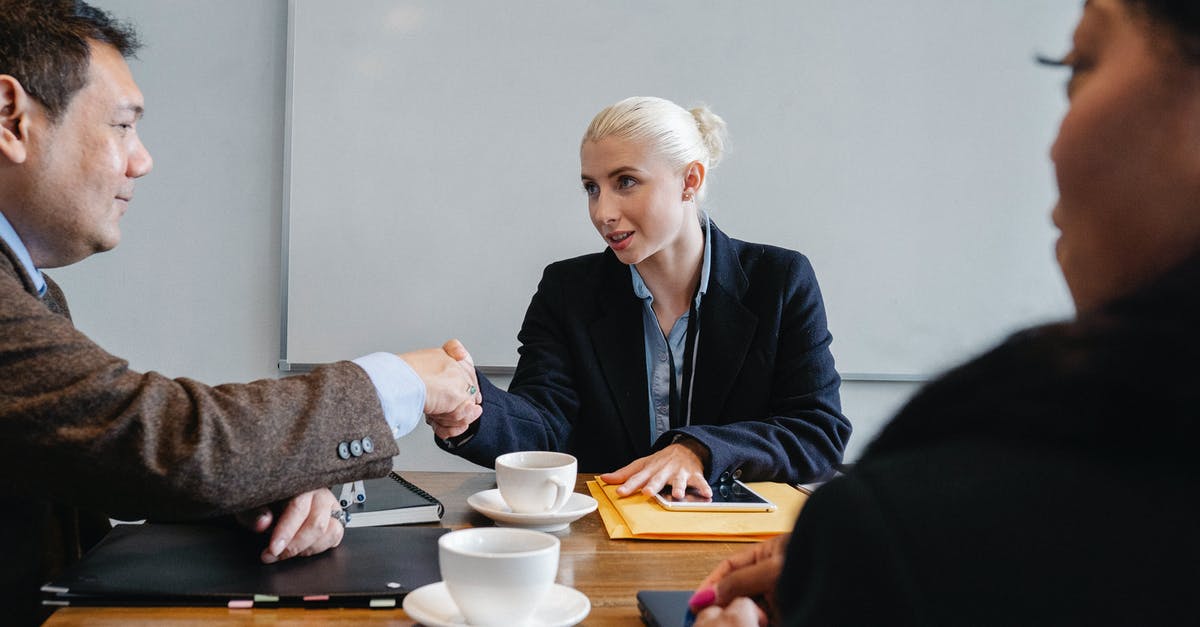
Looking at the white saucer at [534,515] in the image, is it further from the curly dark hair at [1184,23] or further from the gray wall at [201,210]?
the gray wall at [201,210]

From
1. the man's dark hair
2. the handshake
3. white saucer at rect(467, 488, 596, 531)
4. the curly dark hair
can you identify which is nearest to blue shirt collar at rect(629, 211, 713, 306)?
the handshake

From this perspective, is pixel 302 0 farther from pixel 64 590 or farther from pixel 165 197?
pixel 64 590

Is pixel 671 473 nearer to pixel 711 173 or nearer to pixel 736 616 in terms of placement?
pixel 736 616

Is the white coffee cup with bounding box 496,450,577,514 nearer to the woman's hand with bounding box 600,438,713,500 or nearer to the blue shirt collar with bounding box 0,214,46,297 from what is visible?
the woman's hand with bounding box 600,438,713,500

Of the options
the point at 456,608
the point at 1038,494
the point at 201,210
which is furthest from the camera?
the point at 201,210

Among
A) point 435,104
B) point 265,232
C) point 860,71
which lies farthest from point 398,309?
point 860,71

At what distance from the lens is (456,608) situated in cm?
79

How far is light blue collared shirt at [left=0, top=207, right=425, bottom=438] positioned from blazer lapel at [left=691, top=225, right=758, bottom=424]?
3.03 ft

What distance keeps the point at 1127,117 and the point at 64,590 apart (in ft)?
3.03

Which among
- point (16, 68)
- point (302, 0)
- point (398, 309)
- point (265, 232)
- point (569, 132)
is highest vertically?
point (302, 0)

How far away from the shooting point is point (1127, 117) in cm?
44

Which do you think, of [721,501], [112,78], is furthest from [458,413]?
[112,78]

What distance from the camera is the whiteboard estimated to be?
8.89 feet

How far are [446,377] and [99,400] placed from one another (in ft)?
1.72
